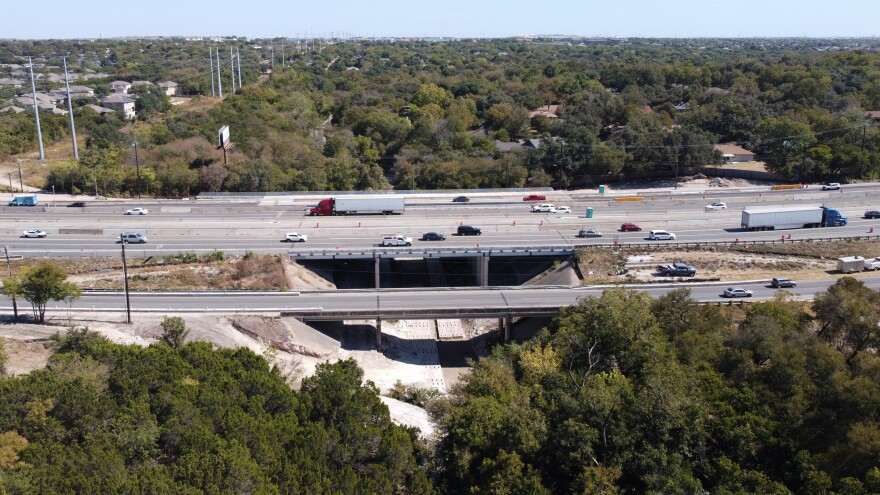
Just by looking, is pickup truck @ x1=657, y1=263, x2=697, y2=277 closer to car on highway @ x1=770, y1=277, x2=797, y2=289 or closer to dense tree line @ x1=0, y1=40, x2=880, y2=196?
car on highway @ x1=770, y1=277, x2=797, y2=289

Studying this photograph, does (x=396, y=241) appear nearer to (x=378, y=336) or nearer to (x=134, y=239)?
(x=378, y=336)

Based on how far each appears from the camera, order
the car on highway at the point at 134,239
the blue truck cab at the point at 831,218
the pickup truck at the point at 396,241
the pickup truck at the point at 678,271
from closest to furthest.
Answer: the pickup truck at the point at 678,271 → the pickup truck at the point at 396,241 → the car on highway at the point at 134,239 → the blue truck cab at the point at 831,218

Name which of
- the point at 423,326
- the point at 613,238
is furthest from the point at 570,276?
the point at 423,326

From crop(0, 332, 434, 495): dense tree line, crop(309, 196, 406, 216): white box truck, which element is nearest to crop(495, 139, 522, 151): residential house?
crop(309, 196, 406, 216): white box truck

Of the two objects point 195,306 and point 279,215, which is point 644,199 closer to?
point 279,215

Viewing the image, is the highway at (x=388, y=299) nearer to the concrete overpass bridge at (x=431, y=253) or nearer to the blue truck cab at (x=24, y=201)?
the concrete overpass bridge at (x=431, y=253)

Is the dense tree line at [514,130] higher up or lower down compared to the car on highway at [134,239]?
higher up

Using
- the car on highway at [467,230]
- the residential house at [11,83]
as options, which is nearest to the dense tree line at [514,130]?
the car on highway at [467,230]
